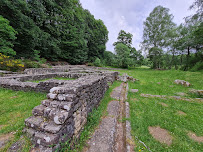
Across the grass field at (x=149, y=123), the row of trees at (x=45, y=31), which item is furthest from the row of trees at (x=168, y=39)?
the grass field at (x=149, y=123)

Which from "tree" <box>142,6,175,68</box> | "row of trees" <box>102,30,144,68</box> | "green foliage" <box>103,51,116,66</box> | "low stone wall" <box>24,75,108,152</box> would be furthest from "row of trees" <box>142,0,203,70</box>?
"low stone wall" <box>24,75,108,152</box>

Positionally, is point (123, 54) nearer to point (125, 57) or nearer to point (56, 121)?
point (125, 57)

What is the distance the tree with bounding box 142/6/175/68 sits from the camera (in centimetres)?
2228

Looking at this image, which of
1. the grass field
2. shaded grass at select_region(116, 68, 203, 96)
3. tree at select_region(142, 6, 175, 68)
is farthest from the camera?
tree at select_region(142, 6, 175, 68)

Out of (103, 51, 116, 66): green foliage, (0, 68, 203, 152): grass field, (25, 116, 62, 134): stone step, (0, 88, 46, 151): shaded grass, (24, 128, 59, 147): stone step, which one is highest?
(103, 51, 116, 66): green foliage

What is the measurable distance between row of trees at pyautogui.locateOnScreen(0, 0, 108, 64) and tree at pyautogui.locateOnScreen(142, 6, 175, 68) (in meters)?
18.0

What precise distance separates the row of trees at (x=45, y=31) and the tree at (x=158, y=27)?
1802 centimetres

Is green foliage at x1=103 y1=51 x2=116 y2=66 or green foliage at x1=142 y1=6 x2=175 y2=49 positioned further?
green foliage at x1=103 y1=51 x2=116 y2=66

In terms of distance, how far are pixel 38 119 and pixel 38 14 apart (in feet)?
67.0

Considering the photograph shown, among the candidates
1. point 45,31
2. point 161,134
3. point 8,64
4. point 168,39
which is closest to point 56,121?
point 161,134

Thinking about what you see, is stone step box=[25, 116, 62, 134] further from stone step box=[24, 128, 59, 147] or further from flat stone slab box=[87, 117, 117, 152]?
flat stone slab box=[87, 117, 117, 152]

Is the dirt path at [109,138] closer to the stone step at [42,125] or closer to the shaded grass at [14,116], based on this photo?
the stone step at [42,125]

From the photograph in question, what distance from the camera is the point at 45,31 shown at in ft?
61.0

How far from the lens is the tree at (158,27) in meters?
22.3
